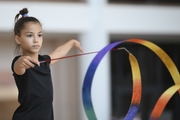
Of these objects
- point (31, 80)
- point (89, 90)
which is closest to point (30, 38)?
point (31, 80)

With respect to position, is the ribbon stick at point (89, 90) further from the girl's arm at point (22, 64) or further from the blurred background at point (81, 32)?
the blurred background at point (81, 32)

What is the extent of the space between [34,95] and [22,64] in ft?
0.49

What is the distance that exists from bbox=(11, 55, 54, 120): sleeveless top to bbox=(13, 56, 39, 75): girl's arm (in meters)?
0.04

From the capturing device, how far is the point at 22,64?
1338mm

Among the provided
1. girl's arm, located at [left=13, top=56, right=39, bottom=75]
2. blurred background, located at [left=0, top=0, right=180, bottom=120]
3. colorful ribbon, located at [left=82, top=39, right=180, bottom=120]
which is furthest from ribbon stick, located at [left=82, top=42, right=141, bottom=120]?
blurred background, located at [left=0, top=0, right=180, bottom=120]

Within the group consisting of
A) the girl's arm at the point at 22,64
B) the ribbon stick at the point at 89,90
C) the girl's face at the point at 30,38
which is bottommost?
the ribbon stick at the point at 89,90

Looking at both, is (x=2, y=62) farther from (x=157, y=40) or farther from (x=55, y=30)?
(x=157, y=40)

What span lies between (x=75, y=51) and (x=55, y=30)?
28 cm

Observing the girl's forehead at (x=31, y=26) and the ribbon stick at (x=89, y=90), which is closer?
the girl's forehead at (x=31, y=26)

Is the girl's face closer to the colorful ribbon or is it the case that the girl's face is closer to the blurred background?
the colorful ribbon

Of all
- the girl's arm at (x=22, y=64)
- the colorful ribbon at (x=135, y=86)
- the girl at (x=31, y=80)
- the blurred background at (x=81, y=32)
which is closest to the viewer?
the girl's arm at (x=22, y=64)

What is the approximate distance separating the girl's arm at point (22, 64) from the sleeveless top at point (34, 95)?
4cm

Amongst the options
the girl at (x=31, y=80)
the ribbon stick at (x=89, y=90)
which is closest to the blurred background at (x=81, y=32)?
the ribbon stick at (x=89, y=90)

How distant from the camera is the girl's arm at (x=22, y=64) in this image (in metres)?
1.33
